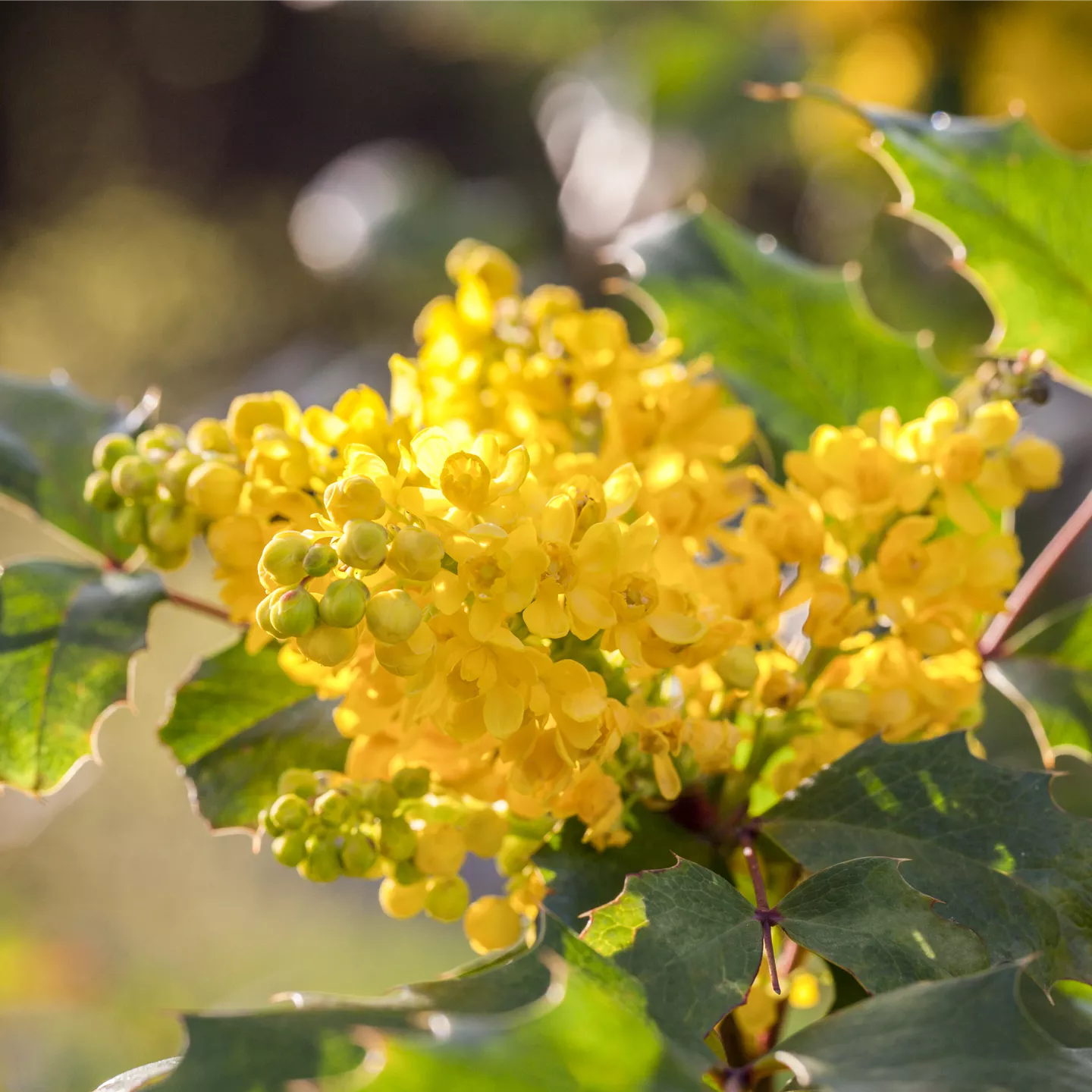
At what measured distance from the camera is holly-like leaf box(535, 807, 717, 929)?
583 millimetres

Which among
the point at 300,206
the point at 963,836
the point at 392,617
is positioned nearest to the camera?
the point at 392,617

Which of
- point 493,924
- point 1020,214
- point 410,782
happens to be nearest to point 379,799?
point 410,782

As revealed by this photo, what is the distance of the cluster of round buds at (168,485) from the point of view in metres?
0.63

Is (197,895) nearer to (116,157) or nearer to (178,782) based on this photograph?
(178,782)

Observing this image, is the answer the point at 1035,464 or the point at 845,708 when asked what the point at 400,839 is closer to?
the point at 845,708

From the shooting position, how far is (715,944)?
0.53 meters

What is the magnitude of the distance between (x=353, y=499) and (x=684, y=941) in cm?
26

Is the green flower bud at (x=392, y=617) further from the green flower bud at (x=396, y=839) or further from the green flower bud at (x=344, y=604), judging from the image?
the green flower bud at (x=396, y=839)

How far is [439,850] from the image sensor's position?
0.61m

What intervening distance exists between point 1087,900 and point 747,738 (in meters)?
0.20

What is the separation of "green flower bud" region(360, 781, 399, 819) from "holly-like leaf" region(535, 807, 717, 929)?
9 cm


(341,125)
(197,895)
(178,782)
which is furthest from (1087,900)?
(341,125)

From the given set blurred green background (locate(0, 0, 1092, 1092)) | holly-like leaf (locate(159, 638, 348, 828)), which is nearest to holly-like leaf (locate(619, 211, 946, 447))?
holly-like leaf (locate(159, 638, 348, 828))

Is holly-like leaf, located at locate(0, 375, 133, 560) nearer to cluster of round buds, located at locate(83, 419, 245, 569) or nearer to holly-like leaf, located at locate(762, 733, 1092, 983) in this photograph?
cluster of round buds, located at locate(83, 419, 245, 569)
